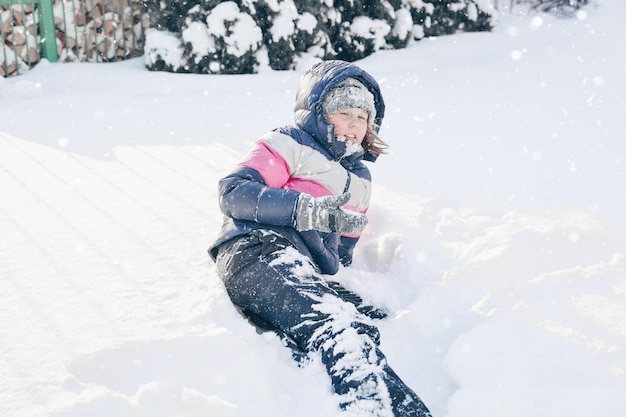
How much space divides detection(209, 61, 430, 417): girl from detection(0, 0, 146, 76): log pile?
4997 millimetres

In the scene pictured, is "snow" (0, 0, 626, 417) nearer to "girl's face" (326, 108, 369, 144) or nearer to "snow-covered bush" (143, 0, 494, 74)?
"girl's face" (326, 108, 369, 144)

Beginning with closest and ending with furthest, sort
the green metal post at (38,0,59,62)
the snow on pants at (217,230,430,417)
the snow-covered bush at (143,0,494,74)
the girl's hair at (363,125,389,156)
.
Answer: the snow on pants at (217,230,430,417)
the girl's hair at (363,125,389,156)
the snow-covered bush at (143,0,494,74)
the green metal post at (38,0,59,62)

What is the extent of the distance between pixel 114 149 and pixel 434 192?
221cm

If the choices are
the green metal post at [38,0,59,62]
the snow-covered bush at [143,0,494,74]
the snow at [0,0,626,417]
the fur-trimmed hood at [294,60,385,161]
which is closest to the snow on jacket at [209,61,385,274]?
the fur-trimmed hood at [294,60,385,161]

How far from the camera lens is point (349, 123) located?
2506mm

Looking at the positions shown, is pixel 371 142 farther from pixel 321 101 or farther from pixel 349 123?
pixel 321 101

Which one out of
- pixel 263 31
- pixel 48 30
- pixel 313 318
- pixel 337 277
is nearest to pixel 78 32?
pixel 48 30

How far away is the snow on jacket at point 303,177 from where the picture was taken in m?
2.15

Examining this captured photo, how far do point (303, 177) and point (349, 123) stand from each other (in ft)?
1.03

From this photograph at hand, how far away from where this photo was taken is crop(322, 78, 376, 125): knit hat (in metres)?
→ 2.50

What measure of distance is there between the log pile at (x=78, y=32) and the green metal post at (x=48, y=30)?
0.23ft

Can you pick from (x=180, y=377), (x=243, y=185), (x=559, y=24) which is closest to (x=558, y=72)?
(x=559, y=24)

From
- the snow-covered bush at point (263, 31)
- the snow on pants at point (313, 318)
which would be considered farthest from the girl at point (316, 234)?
the snow-covered bush at point (263, 31)

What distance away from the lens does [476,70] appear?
6.72 meters
